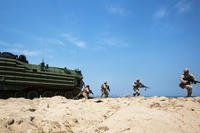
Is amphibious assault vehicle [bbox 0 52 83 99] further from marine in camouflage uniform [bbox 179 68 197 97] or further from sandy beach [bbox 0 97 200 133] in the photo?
marine in camouflage uniform [bbox 179 68 197 97]

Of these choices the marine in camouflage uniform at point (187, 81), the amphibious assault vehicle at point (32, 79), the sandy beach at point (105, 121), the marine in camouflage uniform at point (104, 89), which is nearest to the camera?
the sandy beach at point (105, 121)

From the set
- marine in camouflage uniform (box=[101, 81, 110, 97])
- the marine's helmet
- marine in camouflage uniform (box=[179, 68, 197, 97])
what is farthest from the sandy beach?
marine in camouflage uniform (box=[101, 81, 110, 97])

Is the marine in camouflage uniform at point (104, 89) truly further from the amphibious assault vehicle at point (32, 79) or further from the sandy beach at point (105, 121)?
the sandy beach at point (105, 121)

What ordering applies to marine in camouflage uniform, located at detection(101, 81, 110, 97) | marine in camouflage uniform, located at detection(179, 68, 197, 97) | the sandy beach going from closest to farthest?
the sandy beach < marine in camouflage uniform, located at detection(179, 68, 197, 97) < marine in camouflage uniform, located at detection(101, 81, 110, 97)

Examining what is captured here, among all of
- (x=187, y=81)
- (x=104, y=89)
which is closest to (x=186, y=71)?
(x=187, y=81)

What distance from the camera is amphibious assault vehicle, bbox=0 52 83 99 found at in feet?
66.6

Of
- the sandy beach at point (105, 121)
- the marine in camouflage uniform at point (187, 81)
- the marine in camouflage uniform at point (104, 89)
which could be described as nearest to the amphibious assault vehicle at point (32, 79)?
the marine in camouflage uniform at point (104, 89)

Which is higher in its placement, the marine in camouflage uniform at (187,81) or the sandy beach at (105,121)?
the marine in camouflage uniform at (187,81)

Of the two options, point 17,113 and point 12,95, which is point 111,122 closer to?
point 17,113

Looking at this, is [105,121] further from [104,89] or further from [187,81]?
[104,89]

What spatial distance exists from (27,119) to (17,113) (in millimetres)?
1164

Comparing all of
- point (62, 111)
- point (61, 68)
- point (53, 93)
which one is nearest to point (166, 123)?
point (62, 111)

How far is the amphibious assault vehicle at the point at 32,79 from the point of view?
20312mm

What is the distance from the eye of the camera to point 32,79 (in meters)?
22.1
